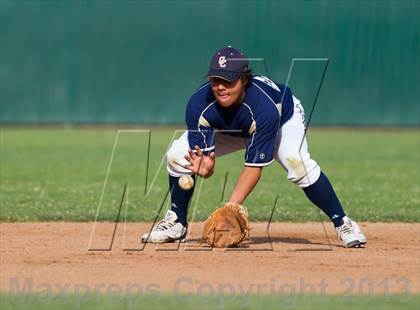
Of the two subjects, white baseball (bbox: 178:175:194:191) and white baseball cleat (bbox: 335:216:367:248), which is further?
white baseball cleat (bbox: 335:216:367:248)

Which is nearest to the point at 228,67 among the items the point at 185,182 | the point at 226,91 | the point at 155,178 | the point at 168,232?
the point at 226,91

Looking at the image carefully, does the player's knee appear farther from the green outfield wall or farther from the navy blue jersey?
the green outfield wall

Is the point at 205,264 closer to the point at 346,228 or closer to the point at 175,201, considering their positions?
the point at 175,201

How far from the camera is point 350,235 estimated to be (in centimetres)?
669

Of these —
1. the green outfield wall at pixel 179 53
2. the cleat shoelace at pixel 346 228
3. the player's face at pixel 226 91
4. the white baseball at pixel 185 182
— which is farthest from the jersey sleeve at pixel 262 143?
the green outfield wall at pixel 179 53

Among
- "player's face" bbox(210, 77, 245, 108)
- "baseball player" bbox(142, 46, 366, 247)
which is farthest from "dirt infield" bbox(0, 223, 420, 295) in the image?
"player's face" bbox(210, 77, 245, 108)

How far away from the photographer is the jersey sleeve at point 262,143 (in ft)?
20.5

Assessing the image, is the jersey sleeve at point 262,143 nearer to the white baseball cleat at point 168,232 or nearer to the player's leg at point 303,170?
the player's leg at point 303,170

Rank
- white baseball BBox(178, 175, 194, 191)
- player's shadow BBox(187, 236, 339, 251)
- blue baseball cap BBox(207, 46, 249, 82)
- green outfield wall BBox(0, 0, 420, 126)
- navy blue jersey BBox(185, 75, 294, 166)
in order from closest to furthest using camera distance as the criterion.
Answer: blue baseball cap BBox(207, 46, 249, 82) < navy blue jersey BBox(185, 75, 294, 166) < white baseball BBox(178, 175, 194, 191) < player's shadow BBox(187, 236, 339, 251) < green outfield wall BBox(0, 0, 420, 126)

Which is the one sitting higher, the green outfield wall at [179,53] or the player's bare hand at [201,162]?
the player's bare hand at [201,162]

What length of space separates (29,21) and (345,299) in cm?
1679

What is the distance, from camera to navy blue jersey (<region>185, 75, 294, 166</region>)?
626 cm

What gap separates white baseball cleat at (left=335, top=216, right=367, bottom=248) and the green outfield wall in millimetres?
13665

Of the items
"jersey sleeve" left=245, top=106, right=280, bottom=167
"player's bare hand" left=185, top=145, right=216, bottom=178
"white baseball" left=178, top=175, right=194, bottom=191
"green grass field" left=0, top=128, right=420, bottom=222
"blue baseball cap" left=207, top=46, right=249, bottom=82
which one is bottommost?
"green grass field" left=0, top=128, right=420, bottom=222
